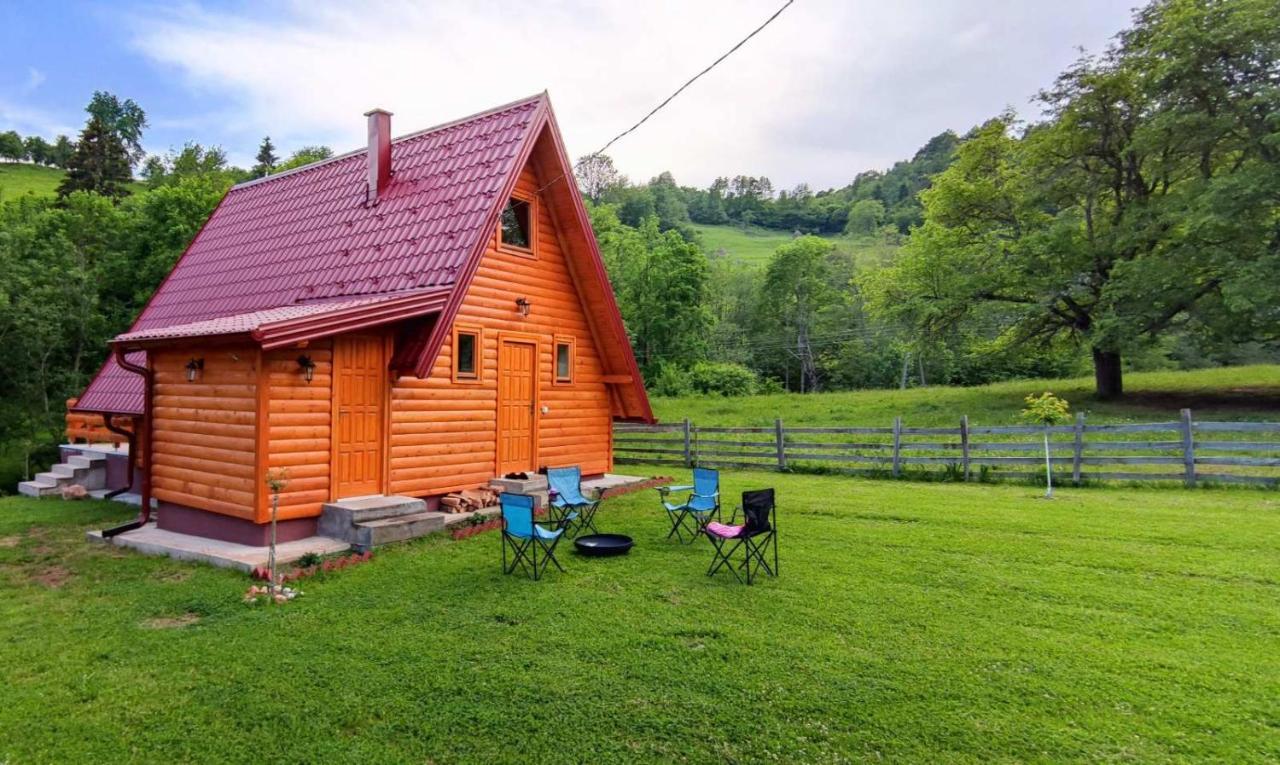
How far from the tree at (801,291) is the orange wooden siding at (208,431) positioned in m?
37.3

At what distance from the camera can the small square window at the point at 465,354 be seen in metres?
8.97

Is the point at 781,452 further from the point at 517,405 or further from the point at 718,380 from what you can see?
Answer: the point at 718,380

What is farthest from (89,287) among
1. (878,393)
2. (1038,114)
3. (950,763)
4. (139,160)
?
(139,160)

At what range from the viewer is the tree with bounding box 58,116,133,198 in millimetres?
34125

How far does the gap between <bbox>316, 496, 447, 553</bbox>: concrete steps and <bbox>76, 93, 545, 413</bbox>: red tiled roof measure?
2.81 m

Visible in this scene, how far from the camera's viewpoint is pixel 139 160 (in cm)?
7362

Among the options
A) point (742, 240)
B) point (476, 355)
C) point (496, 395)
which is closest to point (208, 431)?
point (476, 355)

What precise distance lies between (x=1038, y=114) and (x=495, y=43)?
705 inches

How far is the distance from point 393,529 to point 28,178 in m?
66.5

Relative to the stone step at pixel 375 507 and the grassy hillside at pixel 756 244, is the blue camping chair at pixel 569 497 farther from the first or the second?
the grassy hillside at pixel 756 244

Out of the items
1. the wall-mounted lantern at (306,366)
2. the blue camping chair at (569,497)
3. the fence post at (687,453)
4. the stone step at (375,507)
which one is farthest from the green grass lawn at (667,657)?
the fence post at (687,453)

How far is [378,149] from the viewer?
1009 centimetres

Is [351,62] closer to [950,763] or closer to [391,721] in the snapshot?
[391,721]

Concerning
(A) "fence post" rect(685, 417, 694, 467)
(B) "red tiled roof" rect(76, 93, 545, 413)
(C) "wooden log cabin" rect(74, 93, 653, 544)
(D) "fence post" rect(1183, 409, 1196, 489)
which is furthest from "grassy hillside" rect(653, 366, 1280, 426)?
(B) "red tiled roof" rect(76, 93, 545, 413)
